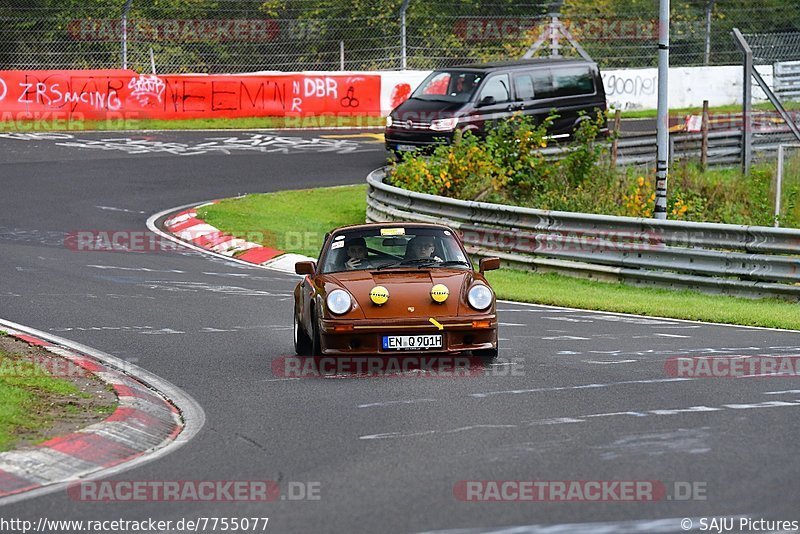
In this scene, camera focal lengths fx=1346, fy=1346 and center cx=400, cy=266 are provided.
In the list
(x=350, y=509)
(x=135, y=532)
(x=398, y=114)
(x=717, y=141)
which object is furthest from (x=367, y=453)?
(x=717, y=141)

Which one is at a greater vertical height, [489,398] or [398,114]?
[398,114]

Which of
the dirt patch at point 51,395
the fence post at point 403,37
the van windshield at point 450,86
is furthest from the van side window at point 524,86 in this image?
the dirt patch at point 51,395

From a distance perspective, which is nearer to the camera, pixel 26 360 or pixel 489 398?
pixel 489 398

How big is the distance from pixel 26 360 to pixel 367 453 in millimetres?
4323

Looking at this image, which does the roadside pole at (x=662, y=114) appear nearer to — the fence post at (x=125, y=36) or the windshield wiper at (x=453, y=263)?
the windshield wiper at (x=453, y=263)

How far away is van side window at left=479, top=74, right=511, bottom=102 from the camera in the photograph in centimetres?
2688

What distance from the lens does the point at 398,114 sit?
26578mm

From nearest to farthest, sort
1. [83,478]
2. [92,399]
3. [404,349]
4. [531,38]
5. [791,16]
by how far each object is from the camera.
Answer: [83,478], [92,399], [404,349], [531,38], [791,16]

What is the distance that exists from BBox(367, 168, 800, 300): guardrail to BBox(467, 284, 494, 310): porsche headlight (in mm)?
6259

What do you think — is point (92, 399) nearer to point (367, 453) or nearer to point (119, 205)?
point (367, 453)

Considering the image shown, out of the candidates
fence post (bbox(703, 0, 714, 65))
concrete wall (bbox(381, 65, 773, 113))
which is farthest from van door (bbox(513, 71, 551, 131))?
fence post (bbox(703, 0, 714, 65))

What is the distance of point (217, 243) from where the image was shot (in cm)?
2078

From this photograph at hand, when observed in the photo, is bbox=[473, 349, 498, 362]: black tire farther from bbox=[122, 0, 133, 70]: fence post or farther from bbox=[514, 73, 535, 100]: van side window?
bbox=[122, 0, 133, 70]: fence post

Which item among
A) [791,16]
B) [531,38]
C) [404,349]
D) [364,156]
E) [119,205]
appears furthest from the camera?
[791,16]
